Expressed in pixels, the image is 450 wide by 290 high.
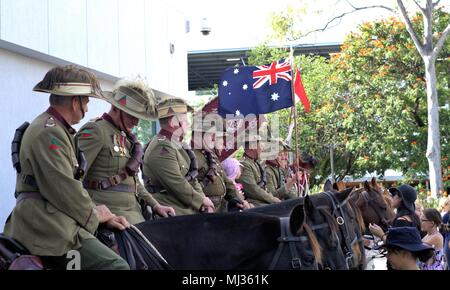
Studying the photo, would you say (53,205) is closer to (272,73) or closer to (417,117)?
(272,73)

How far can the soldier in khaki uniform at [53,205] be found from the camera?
14.4ft

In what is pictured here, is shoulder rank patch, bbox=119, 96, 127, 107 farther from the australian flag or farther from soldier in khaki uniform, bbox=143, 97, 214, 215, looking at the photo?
the australian flag

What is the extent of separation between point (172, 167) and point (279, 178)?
585 centimetres

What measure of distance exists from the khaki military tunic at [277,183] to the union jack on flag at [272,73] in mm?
1764

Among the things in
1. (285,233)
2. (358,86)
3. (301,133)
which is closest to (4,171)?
(285,233)

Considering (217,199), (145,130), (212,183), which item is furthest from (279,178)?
(145,130)

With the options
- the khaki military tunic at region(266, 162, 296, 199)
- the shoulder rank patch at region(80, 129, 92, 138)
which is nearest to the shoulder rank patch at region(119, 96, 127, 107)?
the shoulder rank patch at region(80, 129, 92, 138)

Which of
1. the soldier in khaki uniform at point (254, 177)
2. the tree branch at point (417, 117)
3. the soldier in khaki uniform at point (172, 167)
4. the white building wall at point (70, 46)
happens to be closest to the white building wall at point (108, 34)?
the white building wall at point (70, 46)

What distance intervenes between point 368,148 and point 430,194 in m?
4.98

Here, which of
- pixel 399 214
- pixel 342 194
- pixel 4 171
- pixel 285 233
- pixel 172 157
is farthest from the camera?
pixel 4 171

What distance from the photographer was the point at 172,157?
7129 millimetres

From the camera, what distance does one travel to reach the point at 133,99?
5.79 meters

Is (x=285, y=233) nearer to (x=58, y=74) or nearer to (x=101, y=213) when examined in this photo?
(x=101, y=213)
